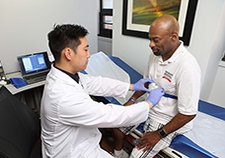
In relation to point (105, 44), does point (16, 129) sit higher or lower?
lower

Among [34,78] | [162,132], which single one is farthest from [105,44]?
[162,132]

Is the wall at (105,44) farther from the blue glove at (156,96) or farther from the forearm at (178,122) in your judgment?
the forearm at (178,122)

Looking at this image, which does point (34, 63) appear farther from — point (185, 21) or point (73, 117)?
point (185, 21)

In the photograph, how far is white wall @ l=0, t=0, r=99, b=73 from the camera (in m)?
1.85

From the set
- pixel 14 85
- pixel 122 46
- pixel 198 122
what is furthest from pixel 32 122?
pixel 122 46

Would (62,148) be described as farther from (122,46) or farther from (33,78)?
(122,46)

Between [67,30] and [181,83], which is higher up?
[67,30]

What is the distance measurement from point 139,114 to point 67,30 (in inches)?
29.3

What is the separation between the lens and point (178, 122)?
105 centimetres

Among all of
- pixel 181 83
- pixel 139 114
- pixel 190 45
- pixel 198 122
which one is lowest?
pixel 198 122

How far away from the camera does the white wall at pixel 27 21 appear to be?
6.08 feet

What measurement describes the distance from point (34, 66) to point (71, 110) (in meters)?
1.52

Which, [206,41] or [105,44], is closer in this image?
[206,41]

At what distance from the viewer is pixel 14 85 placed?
1.74 meters
